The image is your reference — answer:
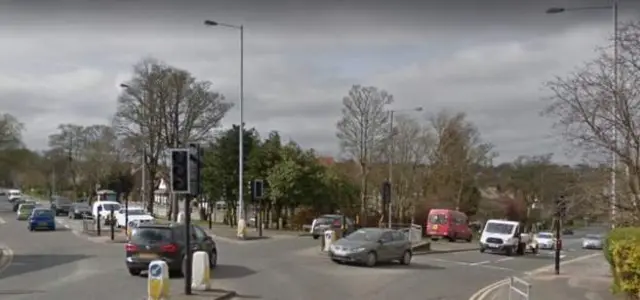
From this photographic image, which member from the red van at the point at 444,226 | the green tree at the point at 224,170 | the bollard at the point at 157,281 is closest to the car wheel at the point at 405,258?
the bollard at the point at 157,281

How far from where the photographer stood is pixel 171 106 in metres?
58.2

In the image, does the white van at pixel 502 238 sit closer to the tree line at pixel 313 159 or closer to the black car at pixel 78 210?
the tree line at pixel 313 159

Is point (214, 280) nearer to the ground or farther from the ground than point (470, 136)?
nearer to the ground

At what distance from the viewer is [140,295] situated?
16844 mm

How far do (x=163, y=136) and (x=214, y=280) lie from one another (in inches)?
1594

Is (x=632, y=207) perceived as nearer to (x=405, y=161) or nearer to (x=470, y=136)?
(x=405, y=161)

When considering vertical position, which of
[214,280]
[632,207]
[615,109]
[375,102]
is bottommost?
[214,280]

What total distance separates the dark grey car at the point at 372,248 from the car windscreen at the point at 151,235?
722 cm

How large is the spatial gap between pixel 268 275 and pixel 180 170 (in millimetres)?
6704

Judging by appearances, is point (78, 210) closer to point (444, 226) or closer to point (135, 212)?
point (135, 212)

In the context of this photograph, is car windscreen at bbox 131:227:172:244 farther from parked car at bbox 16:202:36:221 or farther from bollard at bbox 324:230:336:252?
parked car at bbox 16:202:36:221

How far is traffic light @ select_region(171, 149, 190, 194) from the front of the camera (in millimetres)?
16203

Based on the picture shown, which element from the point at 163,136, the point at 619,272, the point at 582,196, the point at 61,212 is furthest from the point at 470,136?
the point at 619,272

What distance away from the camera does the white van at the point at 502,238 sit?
38938 mm
